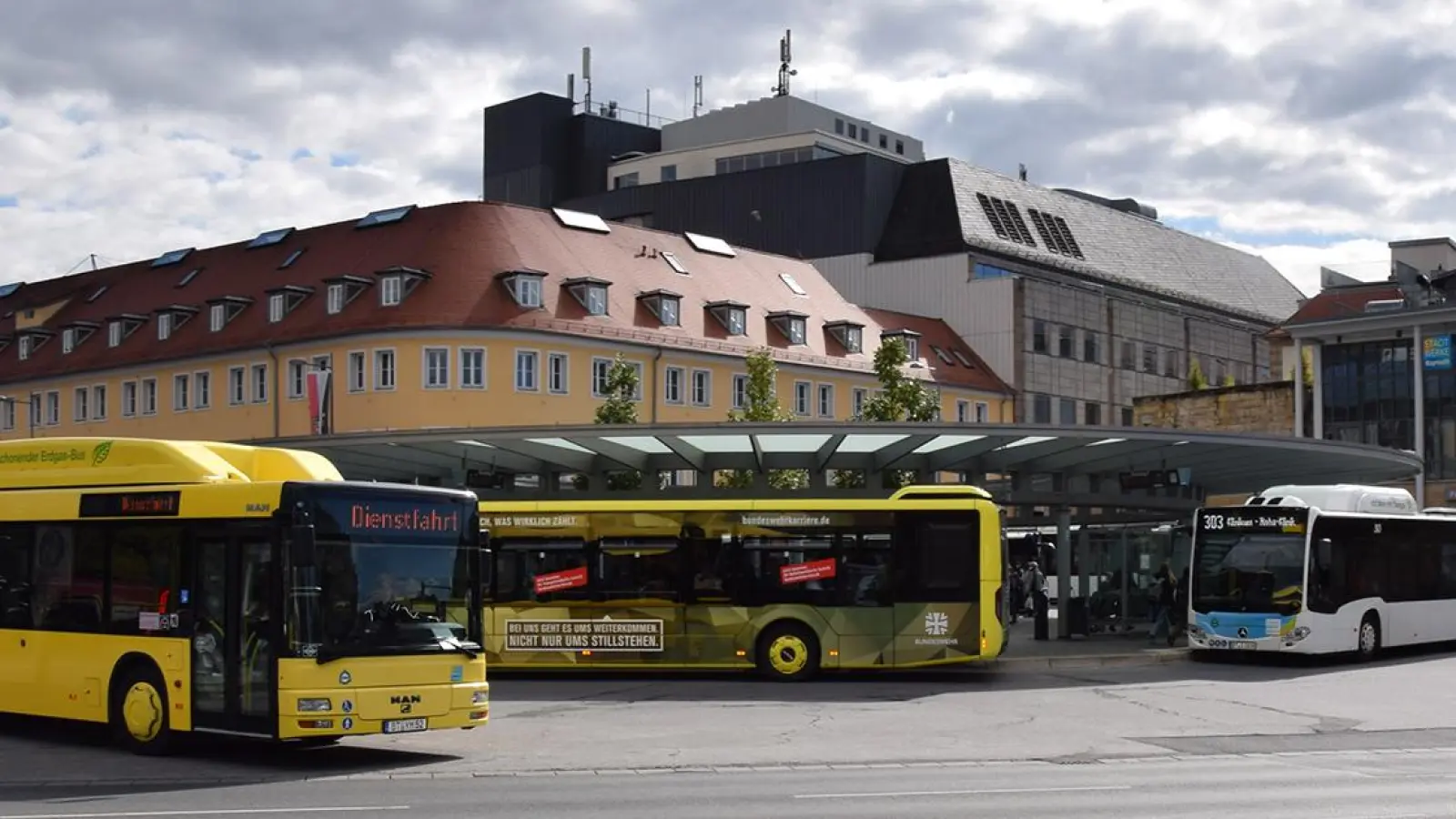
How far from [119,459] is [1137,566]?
24728 mm

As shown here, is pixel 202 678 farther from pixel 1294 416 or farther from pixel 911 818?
pixel 1294 416

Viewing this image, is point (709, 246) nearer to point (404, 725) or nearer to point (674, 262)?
point (674, 262)

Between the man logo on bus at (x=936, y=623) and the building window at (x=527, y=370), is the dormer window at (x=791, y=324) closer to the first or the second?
the building window at (x=527, y=370)

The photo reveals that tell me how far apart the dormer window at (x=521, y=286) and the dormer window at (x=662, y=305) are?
18.0 ft

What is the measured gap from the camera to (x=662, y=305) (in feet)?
227

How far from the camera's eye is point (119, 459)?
1814 cm

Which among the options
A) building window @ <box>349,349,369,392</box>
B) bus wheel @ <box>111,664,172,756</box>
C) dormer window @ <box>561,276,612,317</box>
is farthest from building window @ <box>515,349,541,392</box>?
bus wheel @ <box>111,664,172,756</box>

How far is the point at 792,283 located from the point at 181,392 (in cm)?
2438

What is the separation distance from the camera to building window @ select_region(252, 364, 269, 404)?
219ft

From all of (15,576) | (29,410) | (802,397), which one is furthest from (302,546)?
(29,410)

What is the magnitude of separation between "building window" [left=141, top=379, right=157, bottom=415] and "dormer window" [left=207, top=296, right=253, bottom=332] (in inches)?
135

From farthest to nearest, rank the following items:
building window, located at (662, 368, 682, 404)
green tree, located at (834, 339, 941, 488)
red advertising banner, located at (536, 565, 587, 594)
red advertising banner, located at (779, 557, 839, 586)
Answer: building window, located at (662, 368, 682, 404) → green tree, located at (834, 339, 941, 488) → red advertising banner, located at (536, 565, 587, 594) → red advertising banner, located at (779, 557, 839, 586)

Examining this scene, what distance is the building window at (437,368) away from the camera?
2448 inches

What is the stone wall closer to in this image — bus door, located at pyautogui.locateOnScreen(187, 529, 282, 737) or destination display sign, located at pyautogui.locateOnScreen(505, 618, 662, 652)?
destination display sign, located at pyautogui.locateOnScreen(505, 618, 662, 652)
